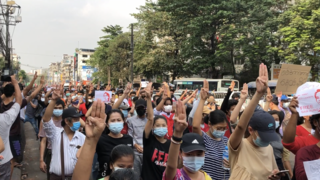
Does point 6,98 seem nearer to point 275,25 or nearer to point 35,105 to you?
point 35,105

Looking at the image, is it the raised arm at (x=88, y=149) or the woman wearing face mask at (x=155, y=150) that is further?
the woman wearing face mask at (x=155, y=150)

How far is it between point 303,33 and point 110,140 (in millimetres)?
21507

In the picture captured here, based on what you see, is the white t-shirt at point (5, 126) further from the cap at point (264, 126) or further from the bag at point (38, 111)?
the bag at point (38, 111)

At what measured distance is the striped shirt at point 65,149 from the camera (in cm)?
325

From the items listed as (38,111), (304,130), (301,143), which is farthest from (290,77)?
(38,111)

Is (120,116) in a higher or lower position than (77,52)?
lower

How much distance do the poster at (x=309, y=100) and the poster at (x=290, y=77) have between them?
166 cm

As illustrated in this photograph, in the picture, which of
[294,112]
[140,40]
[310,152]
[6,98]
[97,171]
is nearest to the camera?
[310,152]

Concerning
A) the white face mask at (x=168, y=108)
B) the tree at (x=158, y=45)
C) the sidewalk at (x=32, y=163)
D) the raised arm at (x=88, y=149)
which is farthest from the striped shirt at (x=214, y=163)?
the tree at (x=158, y=45)

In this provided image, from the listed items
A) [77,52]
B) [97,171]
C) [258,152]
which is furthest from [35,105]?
[77,52]

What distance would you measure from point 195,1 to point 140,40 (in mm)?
10407

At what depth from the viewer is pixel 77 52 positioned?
106m

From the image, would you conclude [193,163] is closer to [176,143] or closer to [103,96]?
[176,143]

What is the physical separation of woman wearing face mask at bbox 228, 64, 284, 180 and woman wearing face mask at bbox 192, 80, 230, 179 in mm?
370
